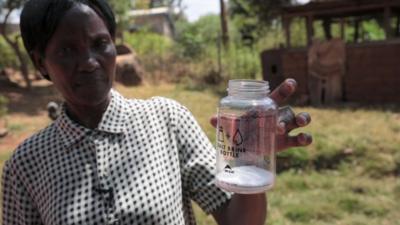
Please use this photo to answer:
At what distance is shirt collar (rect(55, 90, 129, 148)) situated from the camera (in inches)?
56.9

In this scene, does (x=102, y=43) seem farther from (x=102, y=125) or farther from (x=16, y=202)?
(x=16, y=202)

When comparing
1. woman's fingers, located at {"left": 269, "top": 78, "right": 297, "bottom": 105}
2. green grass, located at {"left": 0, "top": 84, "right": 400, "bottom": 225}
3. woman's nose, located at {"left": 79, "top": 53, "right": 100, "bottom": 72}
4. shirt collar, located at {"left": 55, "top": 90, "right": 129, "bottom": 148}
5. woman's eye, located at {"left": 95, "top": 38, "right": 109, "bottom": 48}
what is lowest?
green grass, located at {"left": 0, "top": 84, "right": 400, "bottom": 225}

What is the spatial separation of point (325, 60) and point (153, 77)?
7.01 metres

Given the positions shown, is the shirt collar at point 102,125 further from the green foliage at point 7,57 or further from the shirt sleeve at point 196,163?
the green foliage at point 7,57

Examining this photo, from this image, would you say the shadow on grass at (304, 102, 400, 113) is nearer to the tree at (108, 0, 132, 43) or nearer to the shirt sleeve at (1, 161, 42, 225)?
the tree at (108, 0, 132, 43)

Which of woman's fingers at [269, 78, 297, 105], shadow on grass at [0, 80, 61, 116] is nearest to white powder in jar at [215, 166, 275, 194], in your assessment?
woman's fingers at [269, 78, 297, 105]

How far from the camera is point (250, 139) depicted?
1261 millimetres

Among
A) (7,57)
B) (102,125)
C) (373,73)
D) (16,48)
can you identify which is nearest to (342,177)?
(102,125)

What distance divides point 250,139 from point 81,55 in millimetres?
528

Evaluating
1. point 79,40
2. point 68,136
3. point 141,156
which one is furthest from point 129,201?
point 79,40

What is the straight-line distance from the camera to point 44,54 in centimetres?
143

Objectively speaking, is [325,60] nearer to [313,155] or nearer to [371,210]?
[313,155]

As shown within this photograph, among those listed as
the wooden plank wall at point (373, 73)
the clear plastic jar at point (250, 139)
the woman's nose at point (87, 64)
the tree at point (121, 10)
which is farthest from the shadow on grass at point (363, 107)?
the woman's nose at point (87, 64)

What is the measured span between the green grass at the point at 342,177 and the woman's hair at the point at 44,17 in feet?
11.8
